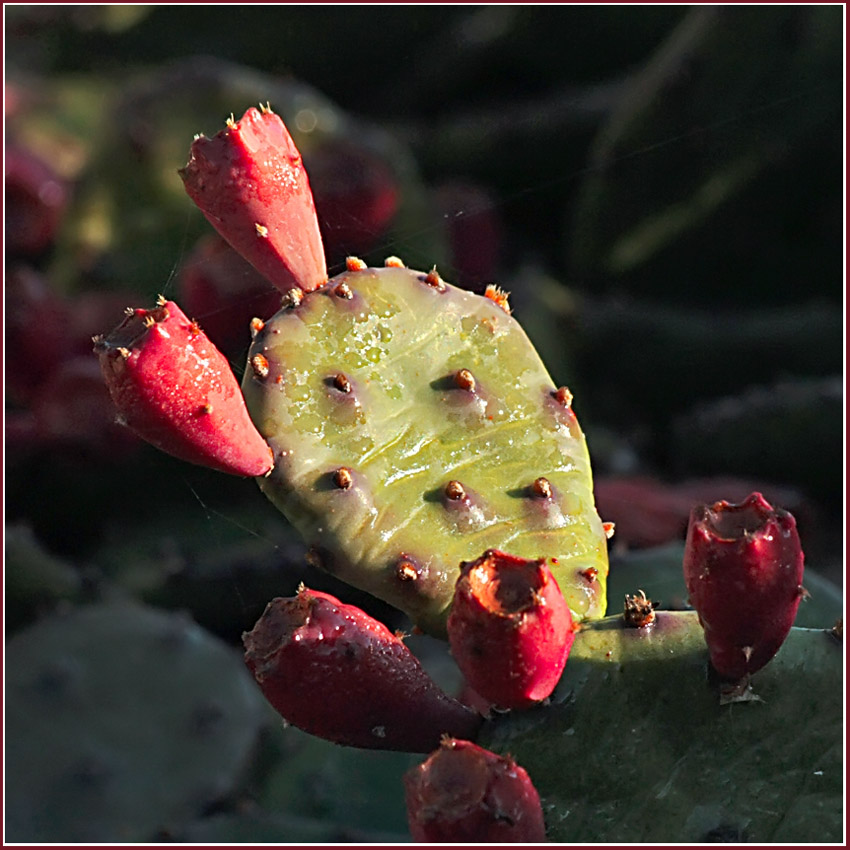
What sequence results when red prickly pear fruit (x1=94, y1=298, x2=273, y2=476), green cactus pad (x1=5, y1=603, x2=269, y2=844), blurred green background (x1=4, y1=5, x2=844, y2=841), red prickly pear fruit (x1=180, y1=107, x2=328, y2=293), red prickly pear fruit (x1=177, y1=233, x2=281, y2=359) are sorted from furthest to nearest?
blurred green background (x1=4, y1=5, x2=844, y2=841) → green cactus pad (x1=5, y1=603, x2=269, y2=844) → red prickly pear fruit (x1=177, y1=233, x2=281, y2=359) → red prickly pear fruit (x1=180, y1=107, x2=328, y2=293) → red prickly pear fruit (x1=94, y1=298, x2=273, y2=476)

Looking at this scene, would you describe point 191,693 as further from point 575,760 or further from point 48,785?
point 575,760

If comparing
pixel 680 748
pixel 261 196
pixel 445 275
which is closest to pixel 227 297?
pixel 445 275

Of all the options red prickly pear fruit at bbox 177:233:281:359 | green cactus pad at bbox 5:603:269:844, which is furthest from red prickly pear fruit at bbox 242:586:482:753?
green cactus pad at bbox 5:603:269:844

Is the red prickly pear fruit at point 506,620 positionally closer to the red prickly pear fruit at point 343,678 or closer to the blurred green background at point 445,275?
the red prickly pear fruit at point 343,678

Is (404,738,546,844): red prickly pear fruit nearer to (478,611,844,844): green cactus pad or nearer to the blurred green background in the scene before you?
(478,611,844,844): green cactus pad

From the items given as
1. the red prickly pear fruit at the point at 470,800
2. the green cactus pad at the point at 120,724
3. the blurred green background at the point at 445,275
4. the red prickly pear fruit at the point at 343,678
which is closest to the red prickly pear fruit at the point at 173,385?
the red prickly pear fruit at the point at 343,678

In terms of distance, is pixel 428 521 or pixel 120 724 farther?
pixel 120 724

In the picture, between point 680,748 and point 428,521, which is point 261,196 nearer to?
point 428,521

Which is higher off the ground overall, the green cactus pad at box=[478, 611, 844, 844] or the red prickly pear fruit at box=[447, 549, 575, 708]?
the red prickly pear fruit at box=[447, 549, 575, 708]
